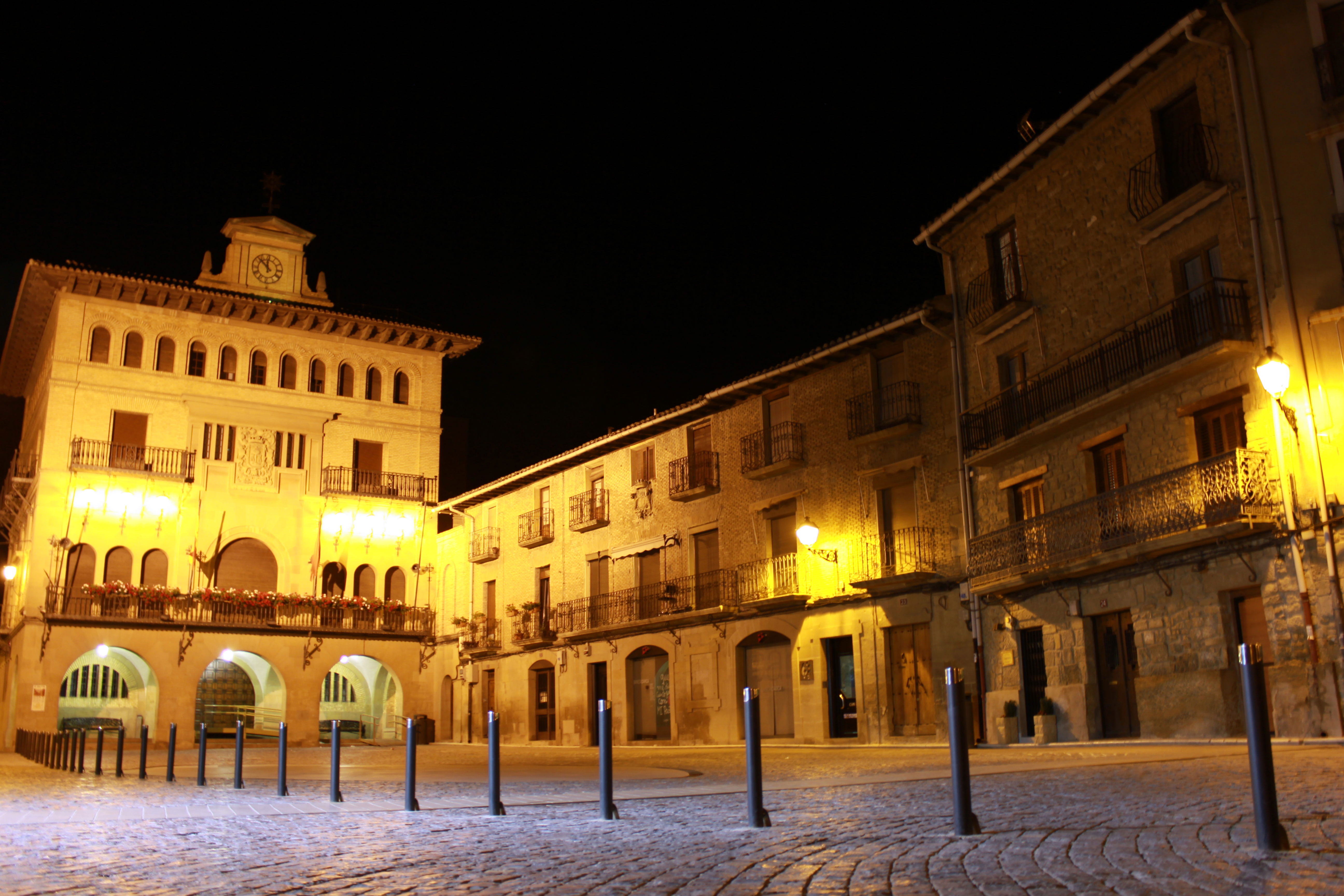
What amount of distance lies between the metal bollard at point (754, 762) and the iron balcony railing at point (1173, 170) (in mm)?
14872

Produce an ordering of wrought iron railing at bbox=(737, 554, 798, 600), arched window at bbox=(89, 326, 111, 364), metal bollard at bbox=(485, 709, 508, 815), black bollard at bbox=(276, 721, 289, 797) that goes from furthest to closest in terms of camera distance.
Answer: arched window at bbox=(89, 326, 111, 364) → wrought iron railing at bbox=(737, 554, 798, 600) → black bollard at bbox=(276, 721, 289, 797) → metal bollard at bbox=(485, 709, 508, 815)

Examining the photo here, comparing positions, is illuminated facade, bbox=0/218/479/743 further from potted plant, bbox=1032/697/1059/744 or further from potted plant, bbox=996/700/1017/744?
potted plant, bbox=1032/697/1059/744

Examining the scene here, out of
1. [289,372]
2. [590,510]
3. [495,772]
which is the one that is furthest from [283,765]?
[289,372]

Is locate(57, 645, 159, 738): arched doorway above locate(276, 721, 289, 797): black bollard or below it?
above

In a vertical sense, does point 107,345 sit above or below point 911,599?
above

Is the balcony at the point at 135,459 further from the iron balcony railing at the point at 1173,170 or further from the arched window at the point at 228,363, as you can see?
the iron balcony railing at the point at 1173,170

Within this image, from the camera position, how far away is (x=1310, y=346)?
54.5ft

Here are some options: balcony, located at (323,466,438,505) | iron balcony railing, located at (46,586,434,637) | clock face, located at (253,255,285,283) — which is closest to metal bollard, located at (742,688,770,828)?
iron balcony railing, located at (46,586,434,637)

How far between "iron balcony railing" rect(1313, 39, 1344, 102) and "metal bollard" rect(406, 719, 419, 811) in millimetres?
15586

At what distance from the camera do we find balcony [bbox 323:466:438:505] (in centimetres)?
3900

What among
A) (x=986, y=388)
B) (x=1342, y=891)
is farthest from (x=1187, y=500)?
(x=1342, y=891)

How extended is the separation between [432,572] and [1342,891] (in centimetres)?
3856

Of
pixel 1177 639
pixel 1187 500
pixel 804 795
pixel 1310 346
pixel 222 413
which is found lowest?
pixel 804 795

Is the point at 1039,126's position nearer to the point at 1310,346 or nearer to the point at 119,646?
the point at 1310,346
